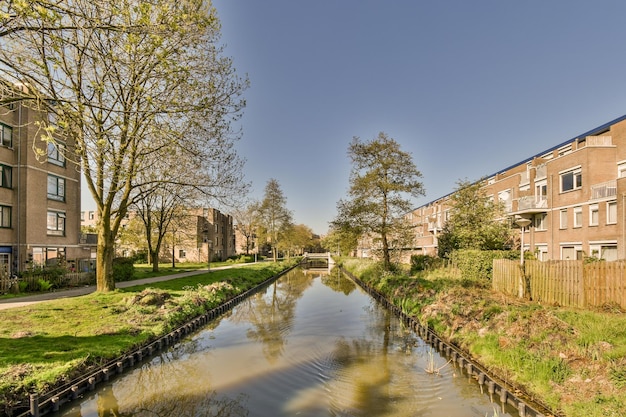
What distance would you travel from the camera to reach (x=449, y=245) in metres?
29.6

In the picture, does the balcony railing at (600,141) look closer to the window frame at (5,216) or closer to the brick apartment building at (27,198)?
the brick apartment building at (27,198)

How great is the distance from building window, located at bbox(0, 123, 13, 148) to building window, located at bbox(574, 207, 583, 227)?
1528 inches

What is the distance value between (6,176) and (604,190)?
38.5 metres

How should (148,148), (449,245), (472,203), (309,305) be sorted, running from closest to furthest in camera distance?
1. (148,148)
2. (309,305)
3. (472,203)
4. (449,245)

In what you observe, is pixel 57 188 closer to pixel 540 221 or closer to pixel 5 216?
pixel 5 216

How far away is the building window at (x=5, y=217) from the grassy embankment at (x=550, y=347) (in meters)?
25.4

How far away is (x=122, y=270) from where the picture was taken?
→ 2458 cm

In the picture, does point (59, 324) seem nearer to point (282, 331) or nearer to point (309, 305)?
point (282, 331)

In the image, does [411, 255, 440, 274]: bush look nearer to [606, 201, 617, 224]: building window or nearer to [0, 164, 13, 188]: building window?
[606, 201, 617, 224]: building window

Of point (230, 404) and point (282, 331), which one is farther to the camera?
point (282, 331)

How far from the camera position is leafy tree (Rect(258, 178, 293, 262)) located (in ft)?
186

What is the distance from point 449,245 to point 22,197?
30703mm

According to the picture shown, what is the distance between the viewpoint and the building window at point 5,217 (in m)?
22.9

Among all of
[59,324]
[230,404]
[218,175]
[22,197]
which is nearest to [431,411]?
[230,404]
